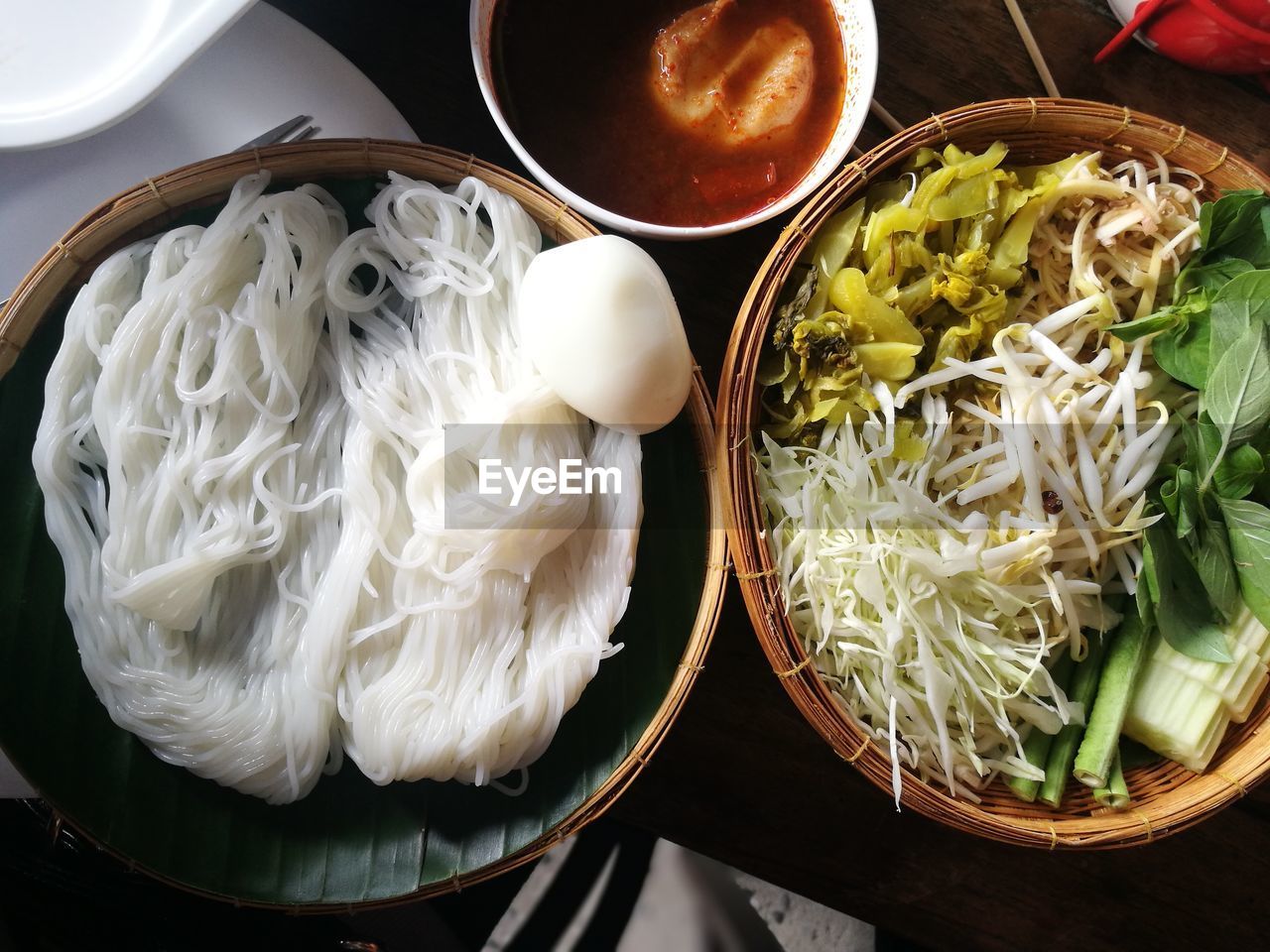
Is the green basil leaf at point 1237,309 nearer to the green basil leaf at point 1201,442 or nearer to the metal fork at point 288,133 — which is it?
the green basil leaf at point 1201,442

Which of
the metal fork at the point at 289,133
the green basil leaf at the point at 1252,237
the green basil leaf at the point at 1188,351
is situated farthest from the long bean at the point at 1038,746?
the metal fork at the point at 289,133

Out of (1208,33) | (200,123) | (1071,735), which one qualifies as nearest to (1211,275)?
(1208,33)

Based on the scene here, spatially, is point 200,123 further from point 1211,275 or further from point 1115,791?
point 1115,791

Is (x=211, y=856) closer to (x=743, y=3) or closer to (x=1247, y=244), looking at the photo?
(x=743, y=3)

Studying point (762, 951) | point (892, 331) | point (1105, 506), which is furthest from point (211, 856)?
point (1105, 506)

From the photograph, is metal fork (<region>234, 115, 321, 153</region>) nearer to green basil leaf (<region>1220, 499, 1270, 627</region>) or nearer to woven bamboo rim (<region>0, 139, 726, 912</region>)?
woven bamboo rim (<region>0, 139, 726, 912</region>)
